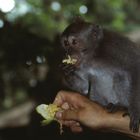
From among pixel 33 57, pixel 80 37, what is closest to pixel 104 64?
pixel 80 37

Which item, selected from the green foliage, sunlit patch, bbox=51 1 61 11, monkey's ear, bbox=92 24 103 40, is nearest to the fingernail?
monkey's ear, bbox=92 24 103 40

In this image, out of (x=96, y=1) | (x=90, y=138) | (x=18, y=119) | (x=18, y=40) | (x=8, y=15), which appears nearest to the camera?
(x=90, y=138)

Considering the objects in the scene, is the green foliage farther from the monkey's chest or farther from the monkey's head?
the monkey's chest

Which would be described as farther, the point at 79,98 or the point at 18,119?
the point at 18,119

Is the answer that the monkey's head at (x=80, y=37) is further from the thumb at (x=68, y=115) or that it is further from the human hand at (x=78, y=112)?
the thumb at (x=68, y=115)

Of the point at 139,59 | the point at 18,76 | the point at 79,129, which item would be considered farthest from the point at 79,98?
the point at 18,76

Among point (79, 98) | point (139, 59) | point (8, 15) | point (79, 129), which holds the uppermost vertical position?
point (8, 15)

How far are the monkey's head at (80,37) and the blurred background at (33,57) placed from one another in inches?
28.3

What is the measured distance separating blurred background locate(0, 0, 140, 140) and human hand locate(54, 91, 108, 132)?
777 mm

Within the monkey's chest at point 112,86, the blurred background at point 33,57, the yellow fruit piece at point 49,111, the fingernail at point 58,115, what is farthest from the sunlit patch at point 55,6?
the fingernail at point 58,115

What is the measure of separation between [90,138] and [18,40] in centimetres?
145

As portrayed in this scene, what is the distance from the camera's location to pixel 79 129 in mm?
4039

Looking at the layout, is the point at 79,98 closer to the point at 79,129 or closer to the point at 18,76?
the point at 79,129

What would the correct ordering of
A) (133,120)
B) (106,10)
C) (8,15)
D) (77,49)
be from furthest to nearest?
(106,10)
(8,15)
(77,49)
(133,120)
